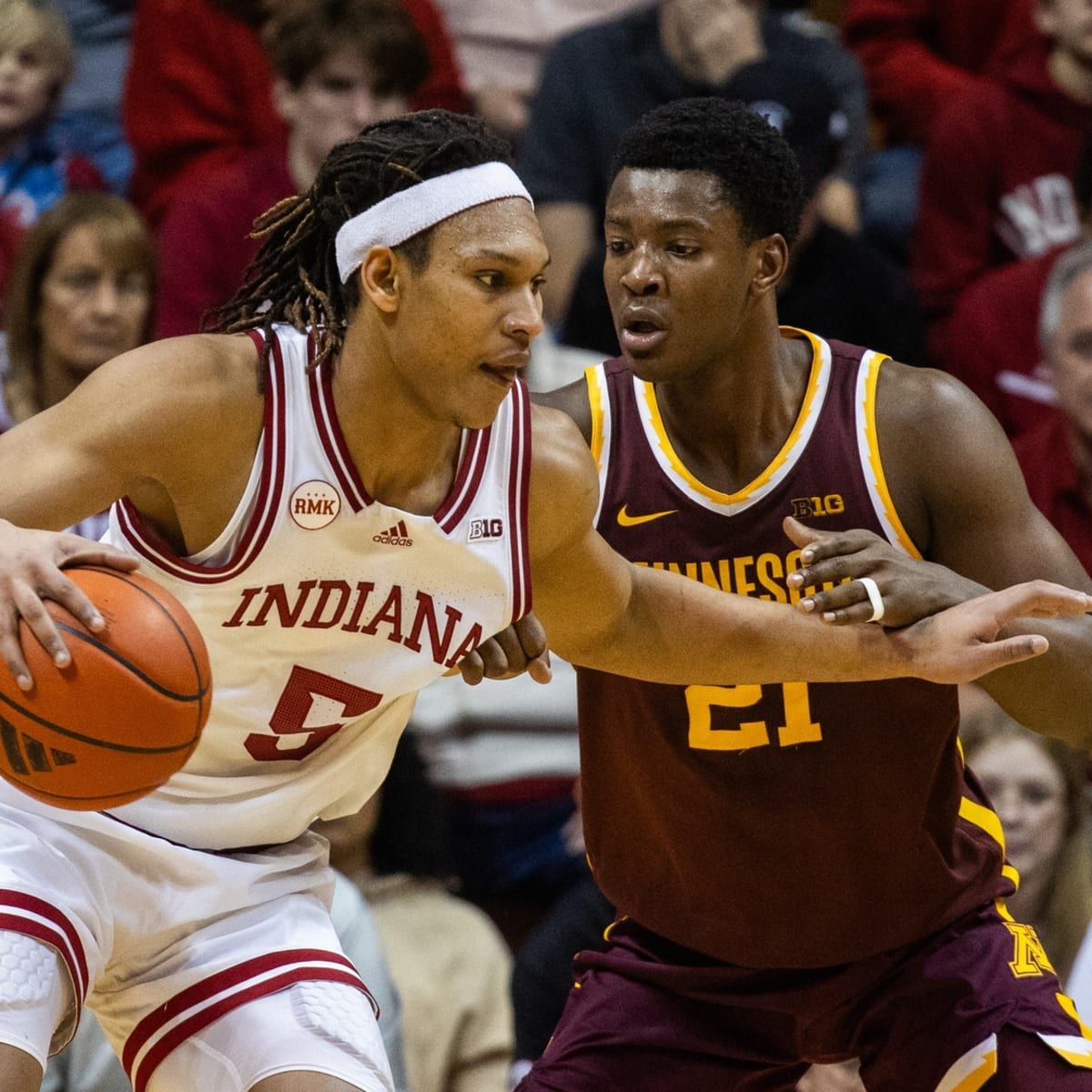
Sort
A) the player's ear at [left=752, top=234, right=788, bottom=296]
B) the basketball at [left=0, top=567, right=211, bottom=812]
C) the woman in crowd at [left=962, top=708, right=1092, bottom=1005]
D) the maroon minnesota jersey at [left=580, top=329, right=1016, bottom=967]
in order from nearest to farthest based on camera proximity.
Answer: the basketball at [left=0, top=567, right=211, bottom=812] → the maroon minnesota jersey at [left=580, top=329, right=1016, bottom=967] → the player's ear at [left=752, top=234, right=788, bottom=296] → the woman in crowd at [left=962, top=708, right=1092, bottom=1005]

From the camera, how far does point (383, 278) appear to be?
3451 mm

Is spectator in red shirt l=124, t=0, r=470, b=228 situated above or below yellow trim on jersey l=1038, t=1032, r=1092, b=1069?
above

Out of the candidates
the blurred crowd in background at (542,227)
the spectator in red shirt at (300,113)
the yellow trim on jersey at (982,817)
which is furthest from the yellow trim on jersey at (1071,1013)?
the spectator in red shirt at (300,113)

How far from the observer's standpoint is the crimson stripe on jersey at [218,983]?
3.57 meters

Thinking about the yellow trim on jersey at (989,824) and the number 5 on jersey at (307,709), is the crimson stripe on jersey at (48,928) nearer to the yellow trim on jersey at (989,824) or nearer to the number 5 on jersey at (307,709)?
the number 5 on jersey at (307,709)

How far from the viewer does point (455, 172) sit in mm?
3467

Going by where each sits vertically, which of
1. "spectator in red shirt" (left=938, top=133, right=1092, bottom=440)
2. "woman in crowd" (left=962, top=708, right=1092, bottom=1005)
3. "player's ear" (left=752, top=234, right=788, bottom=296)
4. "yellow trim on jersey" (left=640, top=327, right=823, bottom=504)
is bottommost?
"woman in crowd" (left=962, top=708, right=1092, bottom=1005)

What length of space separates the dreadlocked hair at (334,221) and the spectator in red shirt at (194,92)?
362 centimetres

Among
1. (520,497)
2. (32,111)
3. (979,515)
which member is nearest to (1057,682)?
(979,515)

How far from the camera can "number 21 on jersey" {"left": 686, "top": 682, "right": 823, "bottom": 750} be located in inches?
158

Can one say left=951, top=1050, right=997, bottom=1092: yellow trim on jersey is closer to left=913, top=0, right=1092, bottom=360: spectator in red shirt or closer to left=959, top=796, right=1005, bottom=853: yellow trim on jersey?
left=959, top=796, right=1005, bottom=853: yellow trim on jersey

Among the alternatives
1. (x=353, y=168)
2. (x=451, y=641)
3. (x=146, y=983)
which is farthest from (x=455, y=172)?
(x=146, y=983)

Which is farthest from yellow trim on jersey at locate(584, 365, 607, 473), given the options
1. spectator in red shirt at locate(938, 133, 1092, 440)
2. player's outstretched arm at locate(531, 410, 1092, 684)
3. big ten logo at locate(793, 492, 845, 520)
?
spectator in red shirt at locate(938, 133, 1092, 440)

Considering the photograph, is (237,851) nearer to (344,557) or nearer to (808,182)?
(344,557)
